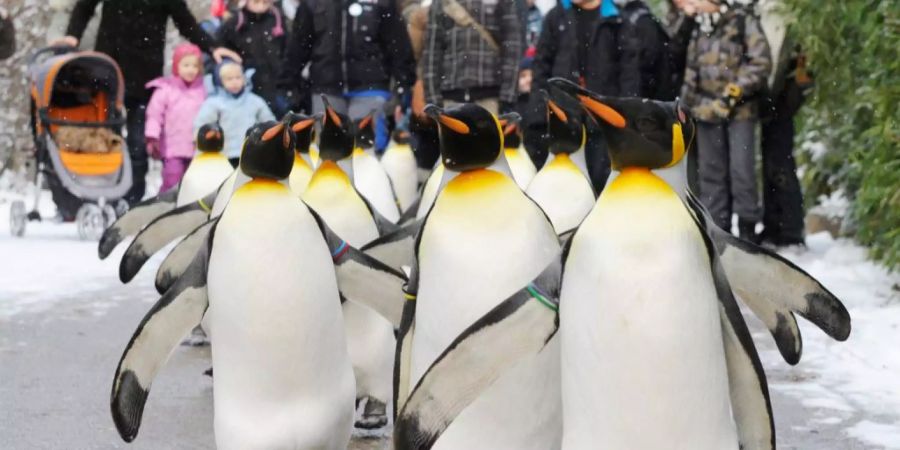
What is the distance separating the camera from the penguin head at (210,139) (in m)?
6.95

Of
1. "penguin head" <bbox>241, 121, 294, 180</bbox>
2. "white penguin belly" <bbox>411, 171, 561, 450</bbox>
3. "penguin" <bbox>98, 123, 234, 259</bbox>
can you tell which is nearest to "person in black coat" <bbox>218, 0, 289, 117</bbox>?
"penguin" <bbox>98, 123, 234, 259</bbox>

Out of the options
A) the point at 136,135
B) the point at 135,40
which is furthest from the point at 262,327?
the point at 136,135

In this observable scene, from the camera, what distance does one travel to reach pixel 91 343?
246 inches

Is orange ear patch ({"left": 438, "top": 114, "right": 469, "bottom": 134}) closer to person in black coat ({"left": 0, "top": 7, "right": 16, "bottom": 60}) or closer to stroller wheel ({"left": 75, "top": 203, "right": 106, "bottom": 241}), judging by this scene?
person in black coat ({"left": 0, "top": 7, "right": 16, "bottom": 60})

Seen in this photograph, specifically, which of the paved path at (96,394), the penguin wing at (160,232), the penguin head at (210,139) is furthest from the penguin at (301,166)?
the penguin head at (210,139)

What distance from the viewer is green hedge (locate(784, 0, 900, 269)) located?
6.65 meters

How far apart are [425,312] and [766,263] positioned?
793mm

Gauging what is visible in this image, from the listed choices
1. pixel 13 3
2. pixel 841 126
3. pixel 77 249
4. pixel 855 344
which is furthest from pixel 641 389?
pixel 13 3

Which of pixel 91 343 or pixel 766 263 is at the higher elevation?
pixel 766 263

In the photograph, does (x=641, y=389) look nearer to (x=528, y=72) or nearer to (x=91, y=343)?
(x=91, y=343)

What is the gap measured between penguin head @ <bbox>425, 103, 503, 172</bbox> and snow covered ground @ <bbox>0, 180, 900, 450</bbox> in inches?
57.9

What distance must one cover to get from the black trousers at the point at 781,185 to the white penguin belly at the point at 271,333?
6.12m

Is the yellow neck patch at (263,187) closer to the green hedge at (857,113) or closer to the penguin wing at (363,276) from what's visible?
the penguin wing at (363,276)

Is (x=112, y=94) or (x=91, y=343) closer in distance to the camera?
(x=91, y=343)
